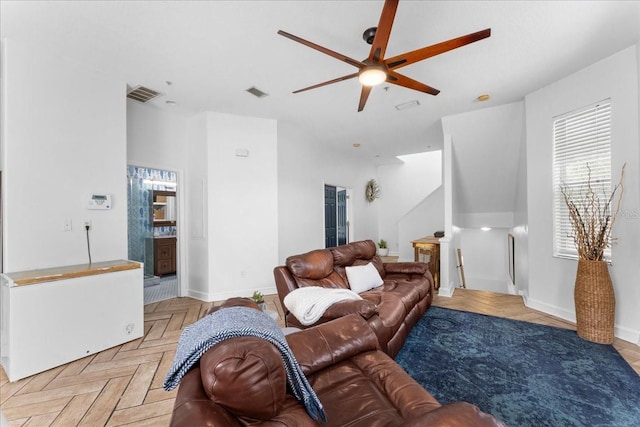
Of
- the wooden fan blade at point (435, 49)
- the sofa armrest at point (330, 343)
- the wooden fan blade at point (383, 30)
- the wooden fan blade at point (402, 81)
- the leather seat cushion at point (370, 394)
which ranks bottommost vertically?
the leather seat cushion at point (370, 394)

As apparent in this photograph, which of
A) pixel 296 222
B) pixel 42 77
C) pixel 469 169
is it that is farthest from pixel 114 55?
pixel 469 169

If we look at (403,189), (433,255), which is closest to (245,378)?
(433,255)

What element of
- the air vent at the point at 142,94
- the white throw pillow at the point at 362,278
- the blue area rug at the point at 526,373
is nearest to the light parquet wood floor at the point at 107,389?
the blue area rug at the point at 526,373

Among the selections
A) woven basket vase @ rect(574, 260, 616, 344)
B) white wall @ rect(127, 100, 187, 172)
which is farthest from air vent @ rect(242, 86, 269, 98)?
woven basket vase @ rect(574, 260, 616, 344)

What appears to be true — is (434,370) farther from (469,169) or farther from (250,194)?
(469,169)

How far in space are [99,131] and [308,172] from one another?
3.15m

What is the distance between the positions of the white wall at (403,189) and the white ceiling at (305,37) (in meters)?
4.06

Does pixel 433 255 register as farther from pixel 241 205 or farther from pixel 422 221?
pixel 241 205

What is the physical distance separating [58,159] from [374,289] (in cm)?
342

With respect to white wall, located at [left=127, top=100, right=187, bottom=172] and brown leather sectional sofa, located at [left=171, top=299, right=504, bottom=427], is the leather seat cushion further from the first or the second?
white wall, located at [left=127, top=100, right=187, bottom=172]

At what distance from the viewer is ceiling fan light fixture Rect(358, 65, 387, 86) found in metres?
2.07

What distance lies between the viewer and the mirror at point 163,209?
233 inches

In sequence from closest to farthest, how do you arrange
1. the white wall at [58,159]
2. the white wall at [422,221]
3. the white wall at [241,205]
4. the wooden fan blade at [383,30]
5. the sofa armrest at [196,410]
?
the sofa armrest at [196,410]
the wooden fan blade at [383,30]
the white wall at [58,159]
the white wall at [241,205]
the white wall at [422,221]

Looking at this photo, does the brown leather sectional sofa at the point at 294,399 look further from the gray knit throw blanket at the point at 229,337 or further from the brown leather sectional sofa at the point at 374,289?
the brown leather sectional sofa at the point at 374,289
